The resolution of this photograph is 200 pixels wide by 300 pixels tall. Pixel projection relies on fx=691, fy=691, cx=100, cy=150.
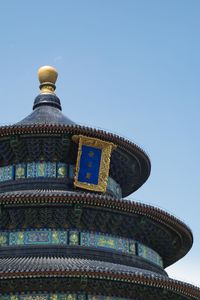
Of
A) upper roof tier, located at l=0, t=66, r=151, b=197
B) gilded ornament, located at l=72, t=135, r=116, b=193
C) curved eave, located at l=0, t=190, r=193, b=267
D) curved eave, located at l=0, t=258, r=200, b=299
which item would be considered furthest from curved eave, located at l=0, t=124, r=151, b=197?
curved eave, located at l=0, t=258, r=200, b=299

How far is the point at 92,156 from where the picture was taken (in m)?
28.9

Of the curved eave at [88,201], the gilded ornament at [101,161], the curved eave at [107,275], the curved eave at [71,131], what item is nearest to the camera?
the curved eave at [107,275]

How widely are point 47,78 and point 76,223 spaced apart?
382 inches

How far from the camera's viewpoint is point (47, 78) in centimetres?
3359

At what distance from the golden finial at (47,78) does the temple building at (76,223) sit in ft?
5.80

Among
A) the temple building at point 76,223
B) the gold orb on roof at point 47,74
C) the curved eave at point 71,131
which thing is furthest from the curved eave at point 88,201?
the gold orb on roof at point 47,74

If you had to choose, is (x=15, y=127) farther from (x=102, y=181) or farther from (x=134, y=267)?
(x=134, y=267)

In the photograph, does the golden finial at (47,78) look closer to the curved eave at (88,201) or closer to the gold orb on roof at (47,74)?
the gold orb on roof at (47,74)

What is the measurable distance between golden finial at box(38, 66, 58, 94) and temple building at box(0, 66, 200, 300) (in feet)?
5.80

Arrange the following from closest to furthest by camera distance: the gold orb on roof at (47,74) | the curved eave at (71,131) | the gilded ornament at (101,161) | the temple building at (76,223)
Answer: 1. the temple building at (76,223)
2. the curved eave at (71,131)
3. the gilded ornament at (101,161)
4. the gold orb on roof at (47,74)

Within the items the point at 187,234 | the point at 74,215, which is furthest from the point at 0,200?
the point at 187,234

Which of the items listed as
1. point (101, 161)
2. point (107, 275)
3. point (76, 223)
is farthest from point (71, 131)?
point (107, 275)

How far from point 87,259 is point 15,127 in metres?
6.52

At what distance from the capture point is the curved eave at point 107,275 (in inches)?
905
